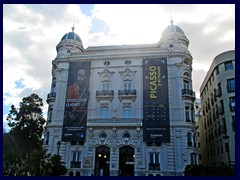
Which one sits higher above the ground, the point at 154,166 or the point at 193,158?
the point at 193,158

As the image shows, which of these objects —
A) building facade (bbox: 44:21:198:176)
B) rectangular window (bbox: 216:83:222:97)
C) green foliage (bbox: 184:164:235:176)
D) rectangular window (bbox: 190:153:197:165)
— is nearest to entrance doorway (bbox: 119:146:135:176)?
building facade (bbox: 44:21:198:176)

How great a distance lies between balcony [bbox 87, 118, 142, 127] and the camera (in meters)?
28.7

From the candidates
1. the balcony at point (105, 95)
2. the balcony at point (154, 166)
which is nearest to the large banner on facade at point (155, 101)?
the balcony at point (154, 166)

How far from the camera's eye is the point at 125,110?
30.2m

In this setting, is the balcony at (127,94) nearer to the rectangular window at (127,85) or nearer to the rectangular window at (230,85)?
the rectangular window at (127,85)

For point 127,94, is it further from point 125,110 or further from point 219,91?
point 219,91

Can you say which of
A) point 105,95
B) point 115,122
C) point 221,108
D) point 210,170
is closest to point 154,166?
point 115,122

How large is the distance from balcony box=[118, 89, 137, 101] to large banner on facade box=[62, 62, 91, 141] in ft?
13.4

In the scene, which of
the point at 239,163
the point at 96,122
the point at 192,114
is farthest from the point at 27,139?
the point at 239,163

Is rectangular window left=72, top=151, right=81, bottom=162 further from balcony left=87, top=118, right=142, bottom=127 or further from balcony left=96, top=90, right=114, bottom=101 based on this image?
balcony left=96, top=90, right=114, bottom=101

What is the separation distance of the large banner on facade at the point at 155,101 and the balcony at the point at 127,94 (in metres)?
1.32

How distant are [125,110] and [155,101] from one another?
378cm

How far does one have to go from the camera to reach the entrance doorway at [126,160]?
28.0 m

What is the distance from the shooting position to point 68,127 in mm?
29656
